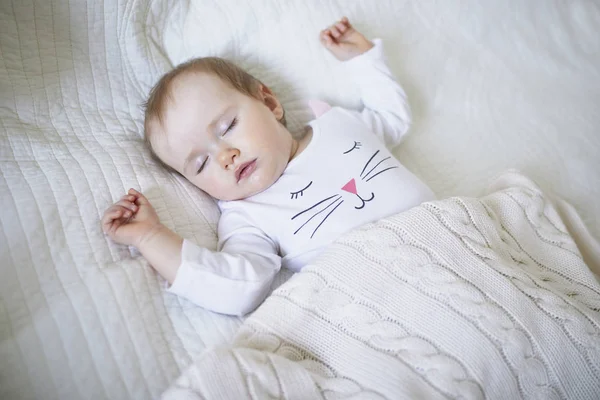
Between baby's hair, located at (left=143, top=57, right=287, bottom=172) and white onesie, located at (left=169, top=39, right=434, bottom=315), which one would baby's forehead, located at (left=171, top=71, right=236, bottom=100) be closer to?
baby's hair, located at (left=143, top=57, right=287, bottom=172)

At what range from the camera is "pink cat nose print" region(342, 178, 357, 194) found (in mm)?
973

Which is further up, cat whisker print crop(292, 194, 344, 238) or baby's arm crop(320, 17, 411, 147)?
baby's arm crop(320, 17, 411, 147)

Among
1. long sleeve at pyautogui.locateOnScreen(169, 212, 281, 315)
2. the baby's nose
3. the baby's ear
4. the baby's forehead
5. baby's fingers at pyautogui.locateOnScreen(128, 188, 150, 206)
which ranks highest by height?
the baby's forehead

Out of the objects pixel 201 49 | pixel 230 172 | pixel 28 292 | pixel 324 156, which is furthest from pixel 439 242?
pixel 201 49

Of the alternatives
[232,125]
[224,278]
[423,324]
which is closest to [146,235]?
[224,278]

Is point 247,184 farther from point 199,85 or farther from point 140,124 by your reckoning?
A: point 140,124

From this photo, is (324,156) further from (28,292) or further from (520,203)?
(28,292)

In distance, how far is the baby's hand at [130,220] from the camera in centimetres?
86

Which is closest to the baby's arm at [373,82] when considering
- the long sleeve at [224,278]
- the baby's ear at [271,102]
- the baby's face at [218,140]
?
the baby's ear at [271,102]

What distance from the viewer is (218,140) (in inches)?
37.8

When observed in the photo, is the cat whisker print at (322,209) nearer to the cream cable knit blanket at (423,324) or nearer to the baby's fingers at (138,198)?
the cream cable knit blanket at (423,324)

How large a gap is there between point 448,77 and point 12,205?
1209mm

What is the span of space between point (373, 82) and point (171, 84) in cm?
57

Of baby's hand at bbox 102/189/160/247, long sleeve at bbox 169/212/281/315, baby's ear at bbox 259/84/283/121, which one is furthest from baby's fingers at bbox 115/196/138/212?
baby's ear at bbox 259/84/283/121
